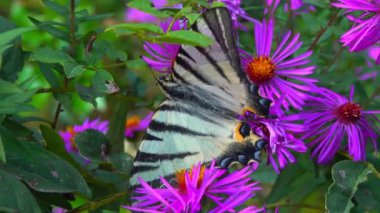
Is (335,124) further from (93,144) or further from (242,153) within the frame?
(93,144)

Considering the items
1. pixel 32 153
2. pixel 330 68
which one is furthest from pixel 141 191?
pixel 330 68

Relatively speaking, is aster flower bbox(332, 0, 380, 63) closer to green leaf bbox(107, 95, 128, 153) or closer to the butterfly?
the butterfly

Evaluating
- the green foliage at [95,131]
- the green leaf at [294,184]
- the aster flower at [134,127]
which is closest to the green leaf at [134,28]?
the green foliage at [95,131]

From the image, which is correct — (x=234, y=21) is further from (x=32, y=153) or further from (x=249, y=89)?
(x=32, y=153)

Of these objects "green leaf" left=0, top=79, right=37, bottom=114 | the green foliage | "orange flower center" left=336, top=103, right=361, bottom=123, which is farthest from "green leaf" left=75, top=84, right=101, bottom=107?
"orange flower center" left=336, top=103, right=361, bottom=123

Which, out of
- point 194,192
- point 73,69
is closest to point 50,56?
point 73,69

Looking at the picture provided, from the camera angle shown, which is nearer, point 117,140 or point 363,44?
point 363,44

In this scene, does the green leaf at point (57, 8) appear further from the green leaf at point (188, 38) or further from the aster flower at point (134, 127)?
the aster flower at point (134, 127)
